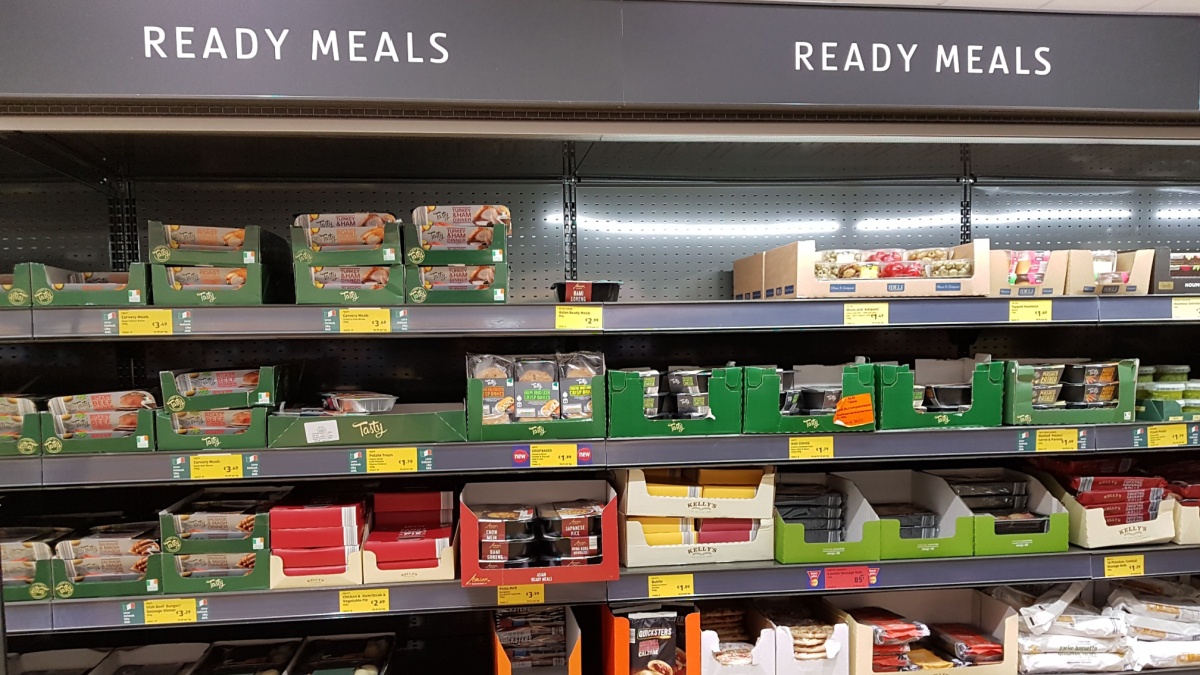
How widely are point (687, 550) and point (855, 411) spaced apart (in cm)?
68

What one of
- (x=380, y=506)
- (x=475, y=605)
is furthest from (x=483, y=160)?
(x=475, y=605)

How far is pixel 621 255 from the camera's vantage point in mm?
2459

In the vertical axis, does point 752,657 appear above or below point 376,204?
below

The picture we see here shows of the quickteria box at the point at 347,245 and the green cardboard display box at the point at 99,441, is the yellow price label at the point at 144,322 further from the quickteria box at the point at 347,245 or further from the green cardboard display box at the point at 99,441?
the quickteria box at the point at 347,245

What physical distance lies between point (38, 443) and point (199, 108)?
3.49 ft

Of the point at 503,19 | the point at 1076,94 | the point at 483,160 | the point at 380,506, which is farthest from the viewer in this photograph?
the point at 483,160

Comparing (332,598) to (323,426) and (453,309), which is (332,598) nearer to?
(323,426)

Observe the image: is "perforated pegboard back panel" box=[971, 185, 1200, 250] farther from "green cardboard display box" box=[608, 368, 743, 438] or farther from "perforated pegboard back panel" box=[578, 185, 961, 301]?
"green cardboard display box" box=[608, 368, 743, 438]

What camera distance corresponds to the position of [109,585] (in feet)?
5.99

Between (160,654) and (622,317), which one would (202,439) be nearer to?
(160,654)

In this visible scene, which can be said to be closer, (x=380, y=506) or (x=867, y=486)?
(x=380, y=506)

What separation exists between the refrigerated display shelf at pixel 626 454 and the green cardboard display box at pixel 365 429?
0.02 m

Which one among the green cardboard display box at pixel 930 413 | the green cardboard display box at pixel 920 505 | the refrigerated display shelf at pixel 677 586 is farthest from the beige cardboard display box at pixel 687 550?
the green cardboard display box at pixel 930 413

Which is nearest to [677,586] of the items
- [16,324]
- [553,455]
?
[553,455]
